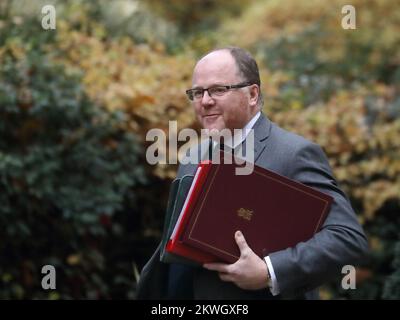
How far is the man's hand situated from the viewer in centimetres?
256

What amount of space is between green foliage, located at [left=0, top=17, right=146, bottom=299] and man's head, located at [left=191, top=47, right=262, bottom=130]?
230 cm

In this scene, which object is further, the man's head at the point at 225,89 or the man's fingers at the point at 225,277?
the man's head at the point at 225,89

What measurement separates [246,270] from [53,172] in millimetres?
2816

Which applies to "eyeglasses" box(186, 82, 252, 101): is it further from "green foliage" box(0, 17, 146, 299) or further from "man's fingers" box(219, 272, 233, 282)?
"green foliage" box(0, 17, 146, 299)

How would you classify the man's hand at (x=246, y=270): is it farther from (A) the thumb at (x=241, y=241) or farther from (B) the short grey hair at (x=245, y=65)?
(B) the short grey hair at (x=245, y=65)

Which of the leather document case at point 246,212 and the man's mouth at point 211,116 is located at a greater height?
the man's mouth at point 211,116

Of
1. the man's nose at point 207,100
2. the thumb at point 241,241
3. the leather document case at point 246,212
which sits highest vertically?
the man's nose at point 207,100

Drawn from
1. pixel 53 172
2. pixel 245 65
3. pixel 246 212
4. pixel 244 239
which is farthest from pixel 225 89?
pixel 53 172

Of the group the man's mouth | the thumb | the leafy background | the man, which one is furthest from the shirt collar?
the leafy background

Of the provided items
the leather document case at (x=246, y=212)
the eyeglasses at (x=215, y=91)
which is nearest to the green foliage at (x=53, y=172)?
the eyeglasses at (x=215, y=91)

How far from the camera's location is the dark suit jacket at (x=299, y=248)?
2584 mm

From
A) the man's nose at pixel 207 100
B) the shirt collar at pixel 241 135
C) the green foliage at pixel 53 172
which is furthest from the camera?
the green foliage at pixel 53 172

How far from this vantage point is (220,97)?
2.81m
